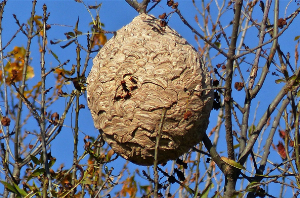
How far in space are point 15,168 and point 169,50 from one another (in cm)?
166

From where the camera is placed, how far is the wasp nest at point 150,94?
2.43 meters

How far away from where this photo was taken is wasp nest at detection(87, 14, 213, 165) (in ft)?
7.97

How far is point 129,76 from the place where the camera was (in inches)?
96.7

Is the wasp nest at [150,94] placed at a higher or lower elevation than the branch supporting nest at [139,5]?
lower

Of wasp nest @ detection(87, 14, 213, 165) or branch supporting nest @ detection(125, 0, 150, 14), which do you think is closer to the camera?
wasp nest @ detection(87, 14, 213, 165)

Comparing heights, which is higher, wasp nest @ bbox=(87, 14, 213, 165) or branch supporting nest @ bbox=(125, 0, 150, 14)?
branch supporting nest @ bbox=(125, 0, 150, 14)

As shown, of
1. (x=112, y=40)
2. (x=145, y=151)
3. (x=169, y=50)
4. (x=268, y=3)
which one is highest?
(x=268, y=3)

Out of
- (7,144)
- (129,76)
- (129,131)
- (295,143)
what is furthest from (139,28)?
(7,144)

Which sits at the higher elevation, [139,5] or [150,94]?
[139,5]

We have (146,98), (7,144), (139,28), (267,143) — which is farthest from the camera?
(7,144)

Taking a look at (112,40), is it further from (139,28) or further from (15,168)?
(15,168)

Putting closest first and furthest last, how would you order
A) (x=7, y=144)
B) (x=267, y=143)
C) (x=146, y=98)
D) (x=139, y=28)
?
(x=146, y=98), (x=139, y=28), (x=267, y=143), (x=7, y=144)

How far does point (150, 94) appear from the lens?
2.42 meters

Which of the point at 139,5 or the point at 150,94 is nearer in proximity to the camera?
the point at 150,94
